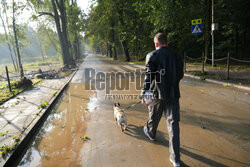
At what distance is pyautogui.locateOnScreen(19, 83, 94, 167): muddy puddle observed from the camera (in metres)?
3.30

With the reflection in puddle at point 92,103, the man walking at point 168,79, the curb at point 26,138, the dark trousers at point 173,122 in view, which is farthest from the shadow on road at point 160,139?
the curb at point 26,138

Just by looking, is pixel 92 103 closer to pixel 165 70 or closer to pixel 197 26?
pixel 165 70

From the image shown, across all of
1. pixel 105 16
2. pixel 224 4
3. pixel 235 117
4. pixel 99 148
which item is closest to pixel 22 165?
pixel 99 148

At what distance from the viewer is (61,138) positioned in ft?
13.5

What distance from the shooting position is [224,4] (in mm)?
16203

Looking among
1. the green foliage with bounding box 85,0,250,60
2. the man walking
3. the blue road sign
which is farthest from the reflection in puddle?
the green foliage with bounding box 85,0,250,60

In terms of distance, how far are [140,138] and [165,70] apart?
186 cm

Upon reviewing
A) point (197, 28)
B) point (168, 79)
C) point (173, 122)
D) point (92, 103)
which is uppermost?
point (197, 28)

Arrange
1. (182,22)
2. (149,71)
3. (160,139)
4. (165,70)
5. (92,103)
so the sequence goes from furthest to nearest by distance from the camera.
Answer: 1. (182,22)
2. (92,103)
3. (160,139)
4. (149,71)
5. (165,70)

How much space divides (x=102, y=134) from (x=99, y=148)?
601 millimetres

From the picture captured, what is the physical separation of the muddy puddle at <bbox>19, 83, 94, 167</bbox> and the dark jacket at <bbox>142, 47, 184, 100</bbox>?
2134 millimetres

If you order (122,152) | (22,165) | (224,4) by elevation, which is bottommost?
(22,165)

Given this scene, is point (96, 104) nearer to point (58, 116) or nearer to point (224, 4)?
point (58, 116)

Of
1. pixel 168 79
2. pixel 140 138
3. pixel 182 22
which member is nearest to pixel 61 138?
pixel 140 138
